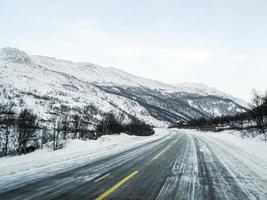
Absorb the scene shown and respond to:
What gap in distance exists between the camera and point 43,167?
27.4 ft

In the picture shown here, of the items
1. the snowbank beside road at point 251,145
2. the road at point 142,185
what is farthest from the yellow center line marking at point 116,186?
the snowbank beside road at point 251,145

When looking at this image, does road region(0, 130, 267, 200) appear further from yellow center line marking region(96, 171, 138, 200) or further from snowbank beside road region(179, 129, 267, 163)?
snowbank beside road region(179, 129, 267, 163)

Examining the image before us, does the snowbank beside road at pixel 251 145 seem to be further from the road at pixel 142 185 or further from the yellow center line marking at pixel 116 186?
the yellow center line marking at pixel 116 186

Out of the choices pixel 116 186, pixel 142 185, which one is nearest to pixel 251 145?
pixel 142 185

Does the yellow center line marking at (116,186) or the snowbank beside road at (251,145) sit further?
the snowbank beside road at (251,145)

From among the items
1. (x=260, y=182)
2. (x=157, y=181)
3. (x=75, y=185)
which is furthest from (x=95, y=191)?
(x=260, y=182)

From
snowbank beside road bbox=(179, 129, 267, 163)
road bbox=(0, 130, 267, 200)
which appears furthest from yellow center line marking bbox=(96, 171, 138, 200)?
snowbank beside road bbox=(179, 129, 267, 163)

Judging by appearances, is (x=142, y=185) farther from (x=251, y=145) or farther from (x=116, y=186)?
(x=251, y=145)

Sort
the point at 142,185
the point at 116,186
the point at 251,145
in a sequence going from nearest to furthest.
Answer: the point at 116,186 → the point at 142,185 → the point at 251,145

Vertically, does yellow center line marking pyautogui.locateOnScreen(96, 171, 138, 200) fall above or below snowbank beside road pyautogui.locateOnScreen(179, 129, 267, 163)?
above

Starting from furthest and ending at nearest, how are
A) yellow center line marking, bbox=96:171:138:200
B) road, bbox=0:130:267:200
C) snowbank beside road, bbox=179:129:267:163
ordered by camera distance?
snowbank beside road, bbox=179:129:267:163
road, bbox=0:130:267:200
yellow center line marking, bbox=96:171:138:200

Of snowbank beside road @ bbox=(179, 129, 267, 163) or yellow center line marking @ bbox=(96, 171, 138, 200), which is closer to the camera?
yellow center line marking @ bbox=(96, 171, 138, 200)

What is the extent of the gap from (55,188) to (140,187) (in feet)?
7.18

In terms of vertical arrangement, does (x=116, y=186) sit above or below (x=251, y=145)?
above
